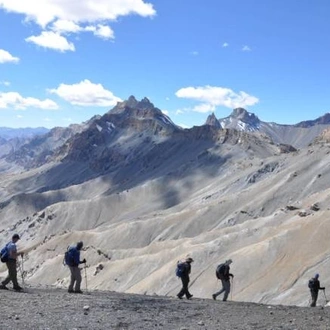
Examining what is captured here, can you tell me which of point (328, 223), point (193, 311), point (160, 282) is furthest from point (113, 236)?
point (193, 311)

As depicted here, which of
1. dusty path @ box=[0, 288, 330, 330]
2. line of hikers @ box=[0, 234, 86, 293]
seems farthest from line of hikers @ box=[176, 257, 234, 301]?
line of hikers @ box=[0, 234, 86, 293]

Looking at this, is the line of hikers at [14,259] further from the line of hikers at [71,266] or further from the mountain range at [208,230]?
the mountain range at [208,230]

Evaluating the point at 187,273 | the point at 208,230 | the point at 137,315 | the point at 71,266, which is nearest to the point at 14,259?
the point at 71,266

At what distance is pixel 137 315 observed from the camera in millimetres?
17000

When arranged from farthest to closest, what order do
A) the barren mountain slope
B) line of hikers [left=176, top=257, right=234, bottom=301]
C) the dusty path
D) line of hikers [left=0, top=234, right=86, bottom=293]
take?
the barren mountain slope
line of hikers [left=176, top=257, right=234, bottom=301]
line of hikers [left=0, top=234, right=86, bottom=293]
the dusty path

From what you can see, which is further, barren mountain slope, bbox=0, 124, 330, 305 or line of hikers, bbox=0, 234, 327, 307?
barren mountain slope, bbox=0, 124, 330, 305

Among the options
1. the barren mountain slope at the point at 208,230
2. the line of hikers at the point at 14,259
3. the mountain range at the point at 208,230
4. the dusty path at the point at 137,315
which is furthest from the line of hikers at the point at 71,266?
the mountain range at the point at 208,230

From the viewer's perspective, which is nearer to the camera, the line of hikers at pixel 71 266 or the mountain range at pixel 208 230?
the line of hikers at pixel 71 266

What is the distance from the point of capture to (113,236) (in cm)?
11275

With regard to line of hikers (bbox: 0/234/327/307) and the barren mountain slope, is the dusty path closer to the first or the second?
line of hikers (bbox: 0/234/327/307)

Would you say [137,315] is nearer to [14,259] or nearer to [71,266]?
[71,266]

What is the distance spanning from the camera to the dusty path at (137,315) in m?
15.3

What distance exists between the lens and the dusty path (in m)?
15.3

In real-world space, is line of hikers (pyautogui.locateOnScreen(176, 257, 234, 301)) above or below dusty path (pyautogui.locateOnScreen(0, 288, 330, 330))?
above
